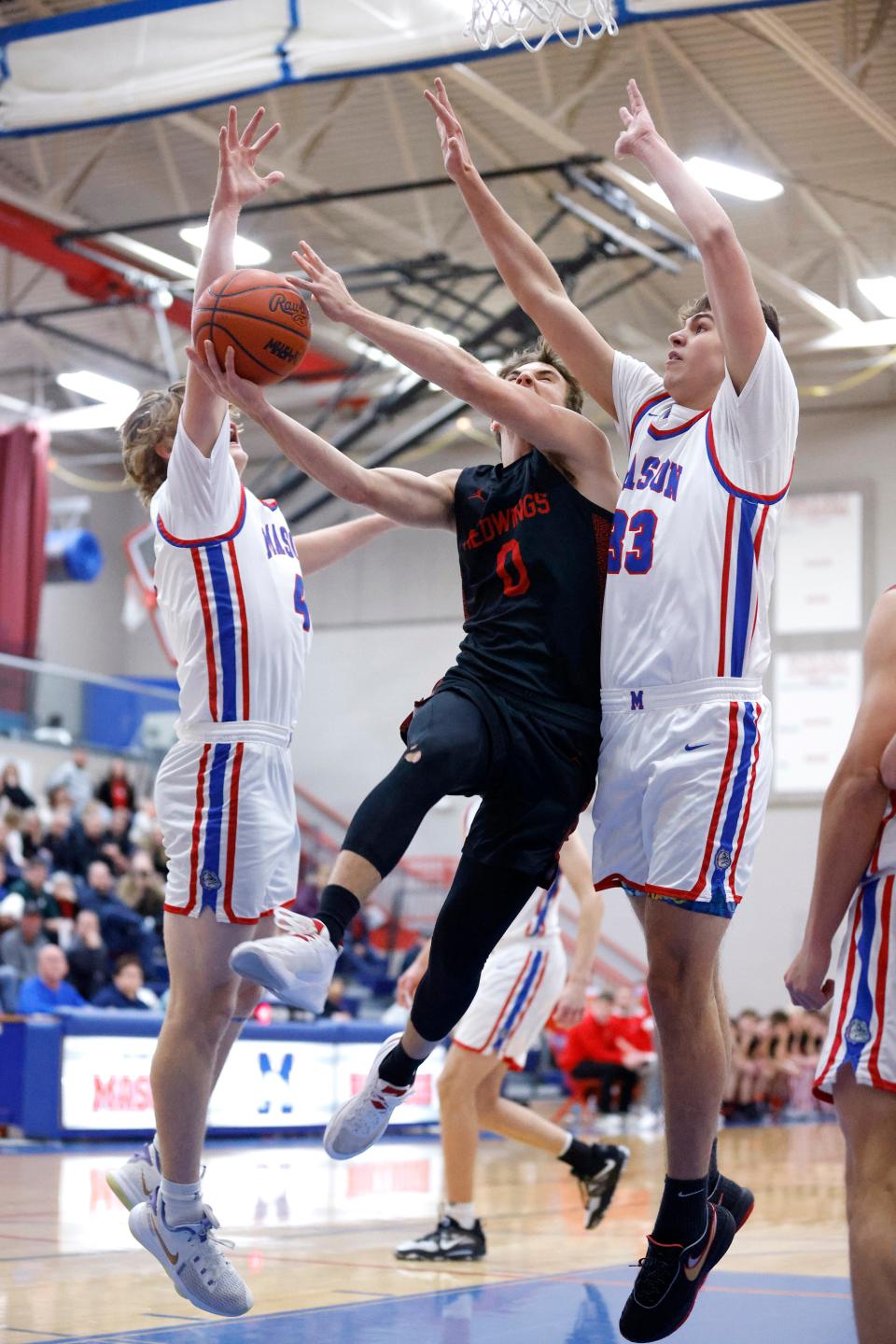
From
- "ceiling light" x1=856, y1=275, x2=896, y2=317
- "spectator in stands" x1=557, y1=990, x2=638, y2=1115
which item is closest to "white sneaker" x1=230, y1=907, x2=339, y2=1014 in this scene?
"spectator in stands" x1=557, y1=990, x2=638, y2=1115

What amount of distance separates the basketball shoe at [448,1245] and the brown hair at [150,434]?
328 centimetres

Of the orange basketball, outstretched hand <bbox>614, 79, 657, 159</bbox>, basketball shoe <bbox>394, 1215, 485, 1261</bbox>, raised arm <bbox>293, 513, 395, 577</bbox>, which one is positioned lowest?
basketball shoe <bbox>394, 1215, 485, 1261</bbox>

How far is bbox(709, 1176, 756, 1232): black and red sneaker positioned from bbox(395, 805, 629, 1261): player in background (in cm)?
220

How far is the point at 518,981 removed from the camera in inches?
286

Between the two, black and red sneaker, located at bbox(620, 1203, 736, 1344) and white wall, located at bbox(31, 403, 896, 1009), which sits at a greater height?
white wall, located at bbox(31, 403, 896, 1009)

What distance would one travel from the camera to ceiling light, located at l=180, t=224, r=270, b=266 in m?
17.7

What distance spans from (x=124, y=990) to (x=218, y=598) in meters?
8.76

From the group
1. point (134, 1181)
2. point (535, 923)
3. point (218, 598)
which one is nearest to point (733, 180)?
point (535, 923)

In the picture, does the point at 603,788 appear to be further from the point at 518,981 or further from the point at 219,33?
the point at 219,33

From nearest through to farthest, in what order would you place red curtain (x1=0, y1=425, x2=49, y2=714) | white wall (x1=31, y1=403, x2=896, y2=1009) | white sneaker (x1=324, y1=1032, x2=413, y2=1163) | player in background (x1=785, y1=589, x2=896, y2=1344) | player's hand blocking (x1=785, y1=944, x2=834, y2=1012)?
player in background (x1=785, y1=589, x2=896, y2=1344) → player's hand blocking (x1=785, y1=944, x2=834, y2=1012) → white sneaker (x1=324, y1=1032, x2=413, y2=1163) → red curtain (x1=0, y1=425, x2=49, y2=714) → white wall (x1=31, y1=403, x2=896, y2=1009)

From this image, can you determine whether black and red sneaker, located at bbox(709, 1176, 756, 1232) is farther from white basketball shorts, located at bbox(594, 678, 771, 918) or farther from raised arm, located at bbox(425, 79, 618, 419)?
raised arm, located at bbox(425, 79, 618, 419)

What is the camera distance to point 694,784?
3.97m

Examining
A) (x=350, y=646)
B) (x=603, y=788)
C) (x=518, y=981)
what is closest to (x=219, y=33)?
(x=518, y=981)

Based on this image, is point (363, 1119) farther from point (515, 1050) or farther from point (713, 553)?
point (515, 1050)
